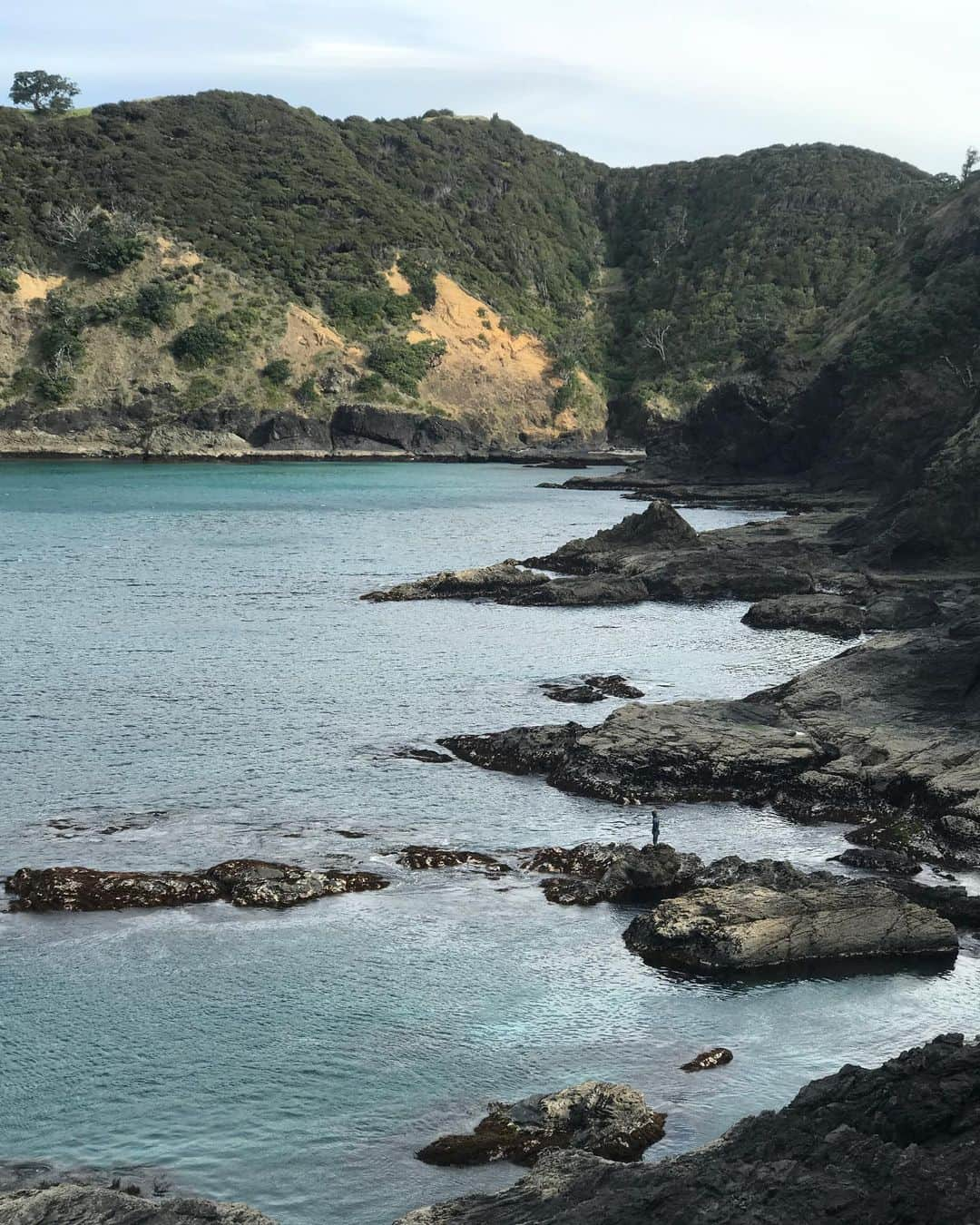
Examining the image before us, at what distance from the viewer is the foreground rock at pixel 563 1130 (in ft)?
58.4

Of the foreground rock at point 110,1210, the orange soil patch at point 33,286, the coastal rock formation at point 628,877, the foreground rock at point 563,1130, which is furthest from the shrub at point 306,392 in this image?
the foreground rock at point 110,1210

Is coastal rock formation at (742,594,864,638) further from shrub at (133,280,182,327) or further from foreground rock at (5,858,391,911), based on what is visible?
shrub at (133,280,182,327)

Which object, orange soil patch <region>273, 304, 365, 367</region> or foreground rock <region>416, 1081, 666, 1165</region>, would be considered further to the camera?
orange soil patch <region>273, 304, 365, 367</region>

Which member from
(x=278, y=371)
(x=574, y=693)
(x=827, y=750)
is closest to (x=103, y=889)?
(x=827, y=750)

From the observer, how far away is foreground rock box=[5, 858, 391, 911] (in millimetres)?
26562

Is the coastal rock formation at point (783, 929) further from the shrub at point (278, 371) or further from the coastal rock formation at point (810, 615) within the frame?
the shrub at point (278, 371)

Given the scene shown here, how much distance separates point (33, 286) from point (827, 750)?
5831 inches

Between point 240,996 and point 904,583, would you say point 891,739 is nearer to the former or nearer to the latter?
point 240,996

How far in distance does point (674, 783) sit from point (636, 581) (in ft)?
107

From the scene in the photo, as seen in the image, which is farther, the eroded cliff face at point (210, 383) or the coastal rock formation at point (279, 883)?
the eroded cliff face at point (210, 383)

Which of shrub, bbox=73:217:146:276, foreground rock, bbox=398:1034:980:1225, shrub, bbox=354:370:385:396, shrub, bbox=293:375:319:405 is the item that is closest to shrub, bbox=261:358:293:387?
shrub, bbox=293:375:319:405

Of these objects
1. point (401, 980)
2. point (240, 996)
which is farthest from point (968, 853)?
point (240, 996)

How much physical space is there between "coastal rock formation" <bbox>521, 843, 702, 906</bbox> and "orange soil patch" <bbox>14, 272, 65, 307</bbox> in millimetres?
148388

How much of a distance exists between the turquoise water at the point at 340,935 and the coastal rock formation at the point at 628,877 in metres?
0.72
